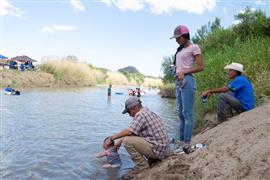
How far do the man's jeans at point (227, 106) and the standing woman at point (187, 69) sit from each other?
1071 millimetres

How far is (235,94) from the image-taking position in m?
6.89

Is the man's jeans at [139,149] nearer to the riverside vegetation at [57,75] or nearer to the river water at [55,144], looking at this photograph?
the river water at [55,144]

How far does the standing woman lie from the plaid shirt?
0.82 meters

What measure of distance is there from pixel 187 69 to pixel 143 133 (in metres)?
1.40

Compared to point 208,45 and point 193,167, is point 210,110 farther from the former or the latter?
point 208,45

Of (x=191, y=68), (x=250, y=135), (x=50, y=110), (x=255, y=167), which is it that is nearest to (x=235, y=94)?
(x=191, y=68)

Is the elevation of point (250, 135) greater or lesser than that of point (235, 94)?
lesser

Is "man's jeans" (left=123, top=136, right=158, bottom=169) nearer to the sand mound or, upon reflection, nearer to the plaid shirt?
the plaid shirt

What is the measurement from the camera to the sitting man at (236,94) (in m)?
6.67

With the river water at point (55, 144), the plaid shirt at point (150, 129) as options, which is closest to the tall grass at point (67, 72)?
the river water at point (55, 144)

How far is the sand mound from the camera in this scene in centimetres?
414

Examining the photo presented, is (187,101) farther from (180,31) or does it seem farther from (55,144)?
(55,144)

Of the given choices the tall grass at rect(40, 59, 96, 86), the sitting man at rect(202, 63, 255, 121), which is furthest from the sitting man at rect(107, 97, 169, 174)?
the tall grass at rect(40, 59, 96, 86)

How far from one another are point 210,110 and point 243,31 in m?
9.26
